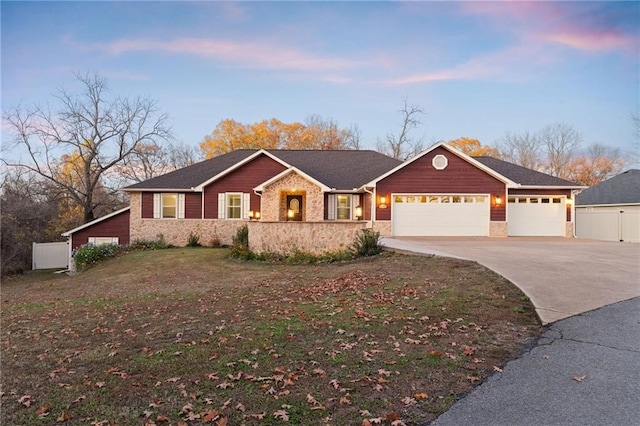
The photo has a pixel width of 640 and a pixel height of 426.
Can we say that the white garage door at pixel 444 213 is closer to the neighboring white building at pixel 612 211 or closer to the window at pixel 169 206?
the neighboring white building at pixel 612 211

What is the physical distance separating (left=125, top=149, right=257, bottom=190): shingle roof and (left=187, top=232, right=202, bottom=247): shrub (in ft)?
8.69

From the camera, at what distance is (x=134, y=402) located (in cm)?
369

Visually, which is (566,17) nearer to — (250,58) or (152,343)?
(250,58)

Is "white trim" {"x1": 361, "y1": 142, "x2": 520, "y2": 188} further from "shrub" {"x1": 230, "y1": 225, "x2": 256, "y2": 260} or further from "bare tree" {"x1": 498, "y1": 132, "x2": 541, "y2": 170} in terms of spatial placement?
"bare tree" {"x1": 498, "y1": 132, "x2": 541, "y2": 170}

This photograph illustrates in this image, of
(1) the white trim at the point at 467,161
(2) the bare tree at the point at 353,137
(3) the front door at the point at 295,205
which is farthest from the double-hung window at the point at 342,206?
(2) the bare tree at the point at 353,137

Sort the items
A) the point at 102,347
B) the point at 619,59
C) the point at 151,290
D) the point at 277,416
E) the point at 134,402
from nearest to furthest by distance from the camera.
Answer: the point at 277,416 → the point at 134,402 → the point at 102,347 → the point at 151,290 → the point at 619,59

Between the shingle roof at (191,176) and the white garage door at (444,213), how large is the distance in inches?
435

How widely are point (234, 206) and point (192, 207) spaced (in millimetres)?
2311

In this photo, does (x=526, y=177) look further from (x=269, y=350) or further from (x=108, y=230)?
(x=108, y=230)

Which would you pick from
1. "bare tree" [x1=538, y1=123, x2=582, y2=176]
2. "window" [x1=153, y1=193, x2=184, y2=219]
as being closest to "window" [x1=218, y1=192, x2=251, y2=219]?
"window" [x1=153, y1=193, x2=184, y2=219]

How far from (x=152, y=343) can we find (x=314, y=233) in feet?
34.4

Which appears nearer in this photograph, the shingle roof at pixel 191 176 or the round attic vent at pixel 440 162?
the round attic vent at pixel 440 162

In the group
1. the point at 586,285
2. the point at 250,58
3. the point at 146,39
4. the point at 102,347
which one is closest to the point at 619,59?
the point at 586,285

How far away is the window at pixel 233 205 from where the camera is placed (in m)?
21.8
